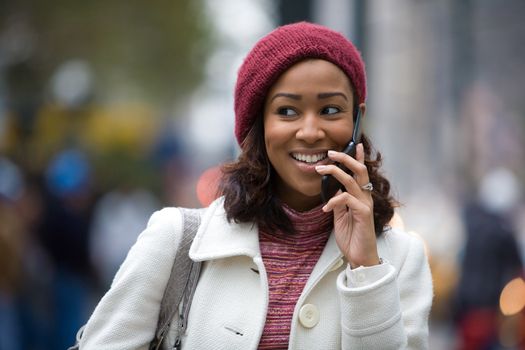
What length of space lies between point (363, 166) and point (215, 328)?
69cm

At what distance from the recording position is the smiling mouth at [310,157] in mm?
2867

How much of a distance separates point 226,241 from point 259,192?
7.8 inches

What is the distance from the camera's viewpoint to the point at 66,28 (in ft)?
76.1

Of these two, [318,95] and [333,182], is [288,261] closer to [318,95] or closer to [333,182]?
[333,182]

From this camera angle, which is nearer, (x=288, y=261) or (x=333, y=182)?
(x=333, y=182)

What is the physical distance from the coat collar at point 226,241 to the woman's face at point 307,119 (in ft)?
0.67

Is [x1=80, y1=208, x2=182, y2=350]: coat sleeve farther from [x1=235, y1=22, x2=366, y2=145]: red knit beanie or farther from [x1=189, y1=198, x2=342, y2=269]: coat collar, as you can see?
[x1=235, y1=22, x2=366, y2=145]: red knit beanie

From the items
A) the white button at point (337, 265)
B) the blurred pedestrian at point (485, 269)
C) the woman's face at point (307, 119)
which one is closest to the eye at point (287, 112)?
the woman's face at point (307, 119)

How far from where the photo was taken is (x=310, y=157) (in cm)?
287

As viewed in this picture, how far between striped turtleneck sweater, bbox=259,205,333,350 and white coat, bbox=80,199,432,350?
38 mm

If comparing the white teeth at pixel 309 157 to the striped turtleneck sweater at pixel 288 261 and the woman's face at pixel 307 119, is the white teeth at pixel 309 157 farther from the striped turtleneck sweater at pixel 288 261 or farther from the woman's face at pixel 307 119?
the striped turtleneck sweater at pixel 288 261

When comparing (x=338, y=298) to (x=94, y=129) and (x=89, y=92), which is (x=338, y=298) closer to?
(x=89, y=92)

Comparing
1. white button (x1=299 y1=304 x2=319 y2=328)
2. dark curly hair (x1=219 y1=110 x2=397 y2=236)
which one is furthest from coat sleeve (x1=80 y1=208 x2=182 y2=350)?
white button (x1=299 y1=304 x2=319 y2=328)

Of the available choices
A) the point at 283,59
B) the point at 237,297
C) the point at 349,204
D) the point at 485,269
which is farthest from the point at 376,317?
the point at 485,269
